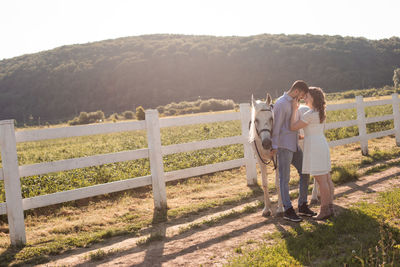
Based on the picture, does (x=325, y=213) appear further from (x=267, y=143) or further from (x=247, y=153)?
(x=247, y=153)

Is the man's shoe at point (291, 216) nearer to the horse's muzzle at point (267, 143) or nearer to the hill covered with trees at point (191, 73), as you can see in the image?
the horse's muzzle at point (267, 143)

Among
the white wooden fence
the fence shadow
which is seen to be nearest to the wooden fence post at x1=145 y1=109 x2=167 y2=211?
the white wooden fence

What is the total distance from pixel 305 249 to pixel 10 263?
3.29 m

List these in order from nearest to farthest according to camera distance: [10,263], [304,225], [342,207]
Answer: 1. [10,263]
2. [304,225]
3. [342,207]

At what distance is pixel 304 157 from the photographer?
4.57 meters

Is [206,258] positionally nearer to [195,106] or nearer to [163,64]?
[195,106]

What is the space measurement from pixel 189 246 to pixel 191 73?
96296 mm

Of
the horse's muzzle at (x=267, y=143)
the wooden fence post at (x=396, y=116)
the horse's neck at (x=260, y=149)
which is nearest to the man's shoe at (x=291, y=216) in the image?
the horse's neck at (x=260, y=149)

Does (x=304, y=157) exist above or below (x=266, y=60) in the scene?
below

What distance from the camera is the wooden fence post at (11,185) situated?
4.41 m

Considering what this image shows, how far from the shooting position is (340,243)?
3598 mm

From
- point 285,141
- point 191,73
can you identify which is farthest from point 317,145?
point 191,73

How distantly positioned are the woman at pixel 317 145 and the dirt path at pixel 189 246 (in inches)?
25.3

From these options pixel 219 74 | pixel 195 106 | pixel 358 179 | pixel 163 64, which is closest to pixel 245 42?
pixel 219 74
